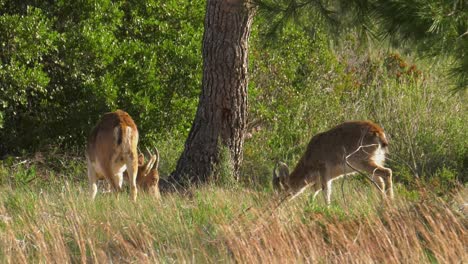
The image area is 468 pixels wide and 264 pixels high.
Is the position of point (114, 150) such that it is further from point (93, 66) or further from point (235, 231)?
point (235, 231)

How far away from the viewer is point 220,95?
13586mm

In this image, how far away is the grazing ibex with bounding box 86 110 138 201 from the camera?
13.0m

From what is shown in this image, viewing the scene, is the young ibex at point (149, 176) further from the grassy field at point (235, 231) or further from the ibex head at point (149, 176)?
the grassy field at point (235, 231)

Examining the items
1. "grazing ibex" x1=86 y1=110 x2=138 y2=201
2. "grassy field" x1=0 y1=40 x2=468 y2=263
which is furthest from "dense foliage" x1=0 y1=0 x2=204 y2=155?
"grazing ibex" x1=86 y1=110 x2=138 y2=201

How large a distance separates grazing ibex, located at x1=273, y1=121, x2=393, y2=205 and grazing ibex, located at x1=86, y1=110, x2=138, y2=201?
200cm

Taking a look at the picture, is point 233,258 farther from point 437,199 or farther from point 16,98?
point 16,98

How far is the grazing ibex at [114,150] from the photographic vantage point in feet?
42.5

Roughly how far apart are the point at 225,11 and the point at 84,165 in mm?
4524

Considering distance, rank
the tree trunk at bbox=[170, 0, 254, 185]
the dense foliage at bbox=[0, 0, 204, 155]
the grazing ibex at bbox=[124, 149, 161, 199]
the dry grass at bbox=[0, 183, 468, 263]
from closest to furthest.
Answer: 1. the dry grass at bbox=[0, 183, 468, 263]
2. the tree trunk at bbox=[170, 0, 254, 185]
3. the grazing ibex at bbox=[124, 149, 161, 199]
4. the dense foliage at bbox=[0, 0, 204, 155]

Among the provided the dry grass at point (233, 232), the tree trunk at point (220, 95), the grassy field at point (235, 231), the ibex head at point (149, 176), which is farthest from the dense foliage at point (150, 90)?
the dry grass at point (233, 232)

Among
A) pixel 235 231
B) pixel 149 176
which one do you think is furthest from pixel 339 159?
pixel 235 231

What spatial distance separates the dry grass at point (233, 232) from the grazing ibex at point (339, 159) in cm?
317

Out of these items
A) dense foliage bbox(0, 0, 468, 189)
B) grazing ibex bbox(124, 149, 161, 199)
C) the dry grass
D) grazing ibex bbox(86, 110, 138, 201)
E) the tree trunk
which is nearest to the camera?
the dry grass

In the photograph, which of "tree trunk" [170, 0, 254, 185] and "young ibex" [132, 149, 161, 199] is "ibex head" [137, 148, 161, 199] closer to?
"young ibex" [132, 149, 161, 199]
